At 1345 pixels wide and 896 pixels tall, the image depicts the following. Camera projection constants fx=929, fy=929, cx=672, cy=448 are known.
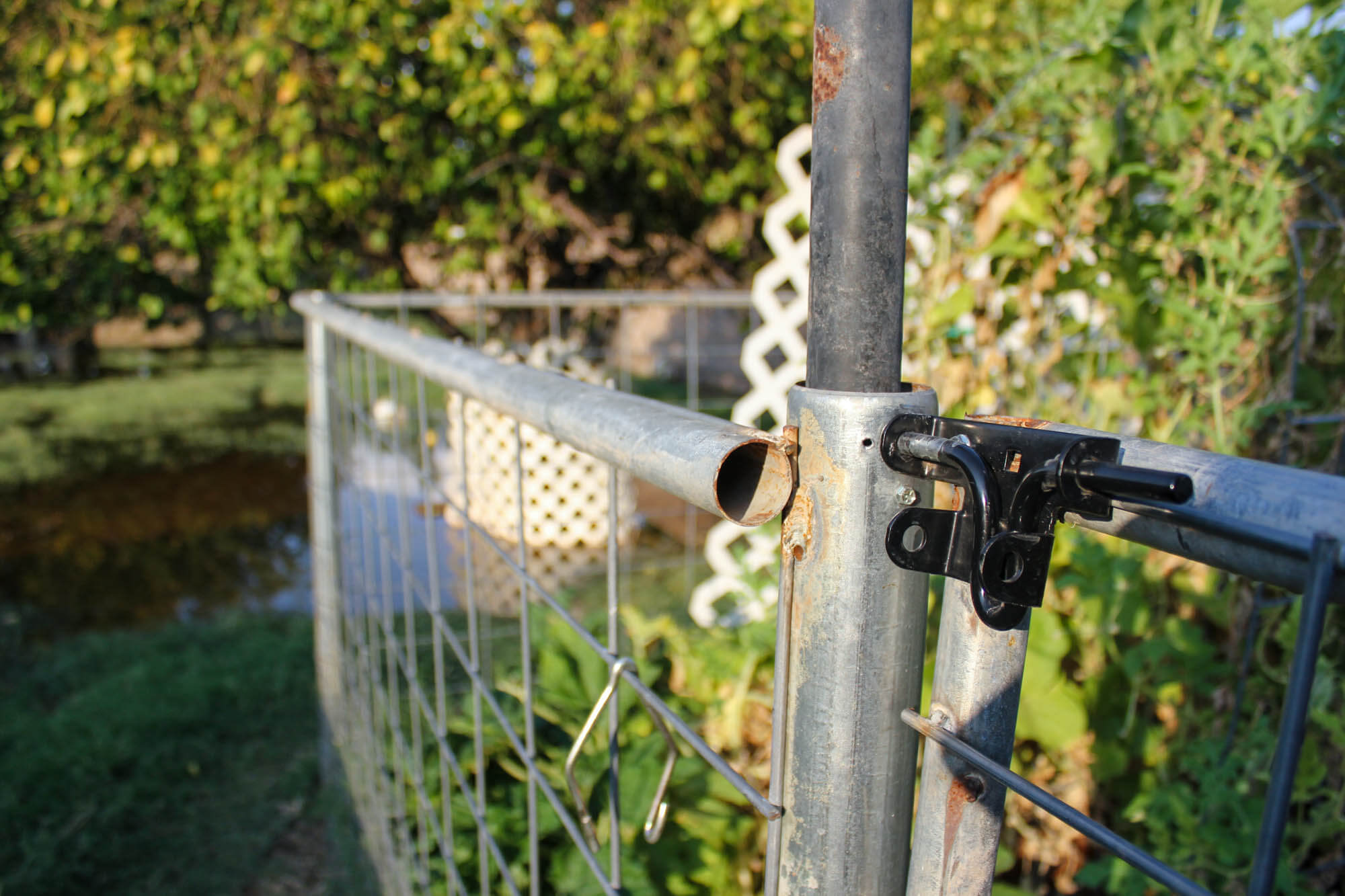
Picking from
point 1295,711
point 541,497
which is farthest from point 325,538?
point 1295,711

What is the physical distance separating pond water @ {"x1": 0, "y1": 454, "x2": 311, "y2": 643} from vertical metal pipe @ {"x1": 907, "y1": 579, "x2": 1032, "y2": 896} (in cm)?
466

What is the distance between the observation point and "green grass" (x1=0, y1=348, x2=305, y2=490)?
8.48 metres

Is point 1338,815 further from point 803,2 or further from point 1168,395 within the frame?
point 803,2

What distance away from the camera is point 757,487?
0.58 meters

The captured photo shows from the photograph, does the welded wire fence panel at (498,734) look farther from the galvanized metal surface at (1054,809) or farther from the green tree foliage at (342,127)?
the green tree foliage at (342,127)

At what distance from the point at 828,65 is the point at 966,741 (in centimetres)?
40

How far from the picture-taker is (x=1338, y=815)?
1376mm

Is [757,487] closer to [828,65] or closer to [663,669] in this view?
[828,65]

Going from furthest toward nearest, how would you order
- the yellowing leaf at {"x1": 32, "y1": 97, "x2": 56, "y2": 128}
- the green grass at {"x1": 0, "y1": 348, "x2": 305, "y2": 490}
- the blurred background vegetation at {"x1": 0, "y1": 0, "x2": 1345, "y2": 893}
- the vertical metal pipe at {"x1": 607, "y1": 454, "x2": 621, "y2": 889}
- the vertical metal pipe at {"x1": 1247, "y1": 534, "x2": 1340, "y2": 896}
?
the green grass at {"x1": 0, "y1": 348, "x2": 305, "y2": 490} → the yellowing leaf at {"x1": 32, "y1": 97, "x2": 56, "y2": 128} → the blurred background vegetation at {"x1": 0, "y1": 0, "x2": 1345, "y2": 893} → the vertical metal pipe at {"x1": 607, "y1": 454, "x2": 621, "y2": 889} → the vertical metal pipe at {"x1": 1247, "y1": 534, "x2": 1340, "y2": 896}

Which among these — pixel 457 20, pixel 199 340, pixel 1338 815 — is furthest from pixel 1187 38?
pixel 199 340

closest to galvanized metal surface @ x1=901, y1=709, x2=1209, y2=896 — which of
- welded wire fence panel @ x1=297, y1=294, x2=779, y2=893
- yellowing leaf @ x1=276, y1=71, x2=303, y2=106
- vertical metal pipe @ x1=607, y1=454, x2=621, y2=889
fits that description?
welded wire fence panel @ x1=297, y1=294, x2=779, y2=893

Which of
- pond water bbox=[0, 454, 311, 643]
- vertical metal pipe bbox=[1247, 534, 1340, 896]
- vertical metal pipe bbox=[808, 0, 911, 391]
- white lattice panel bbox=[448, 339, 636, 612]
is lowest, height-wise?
pond water bbox=[0, 454, 311, 643]

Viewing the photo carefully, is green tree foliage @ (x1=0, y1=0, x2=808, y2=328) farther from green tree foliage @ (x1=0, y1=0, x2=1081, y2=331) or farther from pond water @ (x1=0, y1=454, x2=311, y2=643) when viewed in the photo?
pond water @ (x1=0, y1=454, x2=311, y2=643)

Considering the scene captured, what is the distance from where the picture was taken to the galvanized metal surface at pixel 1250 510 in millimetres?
370
